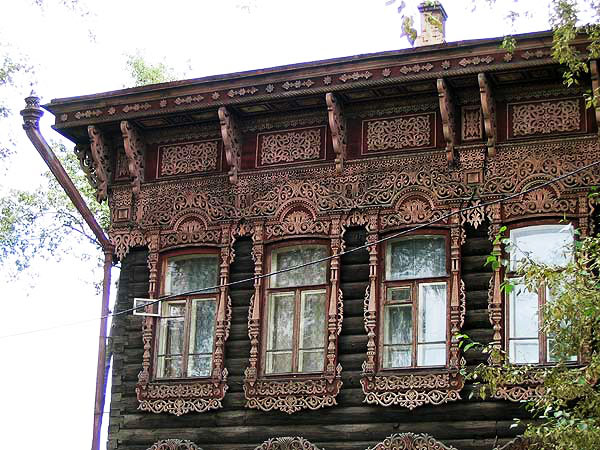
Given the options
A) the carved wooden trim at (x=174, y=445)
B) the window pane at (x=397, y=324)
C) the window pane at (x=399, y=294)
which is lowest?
the carved wooden trim at (x=174, y=445)

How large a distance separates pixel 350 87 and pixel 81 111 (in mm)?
3981

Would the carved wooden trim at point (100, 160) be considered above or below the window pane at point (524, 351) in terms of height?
above

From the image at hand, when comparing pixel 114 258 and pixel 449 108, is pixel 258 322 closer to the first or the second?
pixel 114 258

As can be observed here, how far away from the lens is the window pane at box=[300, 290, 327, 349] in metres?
15.5

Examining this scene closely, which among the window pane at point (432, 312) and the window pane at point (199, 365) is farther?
the window pane at point (199, 365)

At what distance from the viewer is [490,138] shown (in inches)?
590

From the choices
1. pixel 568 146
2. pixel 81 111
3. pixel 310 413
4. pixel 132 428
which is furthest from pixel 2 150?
pixel 568 146

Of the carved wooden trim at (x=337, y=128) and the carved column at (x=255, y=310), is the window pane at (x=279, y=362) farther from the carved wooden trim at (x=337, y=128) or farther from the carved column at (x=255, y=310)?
the carved wooden trim at (x=337, y=128)

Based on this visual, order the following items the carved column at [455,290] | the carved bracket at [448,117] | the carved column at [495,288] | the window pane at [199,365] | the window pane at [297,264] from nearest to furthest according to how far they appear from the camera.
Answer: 1. the carved column at [495,288]
2. the carved column at [455,290]
3. the carved bracket at [448,117]
4. the window pane at [297,264]
5. the window pane at [199,365]

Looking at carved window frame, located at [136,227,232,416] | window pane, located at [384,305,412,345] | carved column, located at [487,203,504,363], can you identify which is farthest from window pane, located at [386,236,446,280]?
carved window frame, located at [136,227,232,416]

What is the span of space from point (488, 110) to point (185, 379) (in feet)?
16.9

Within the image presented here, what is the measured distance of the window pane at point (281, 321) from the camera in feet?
51.6

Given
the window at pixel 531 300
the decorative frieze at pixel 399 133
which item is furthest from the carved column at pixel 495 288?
the decorative frieze at pixel 399 133

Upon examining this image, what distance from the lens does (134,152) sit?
16.9 meters
